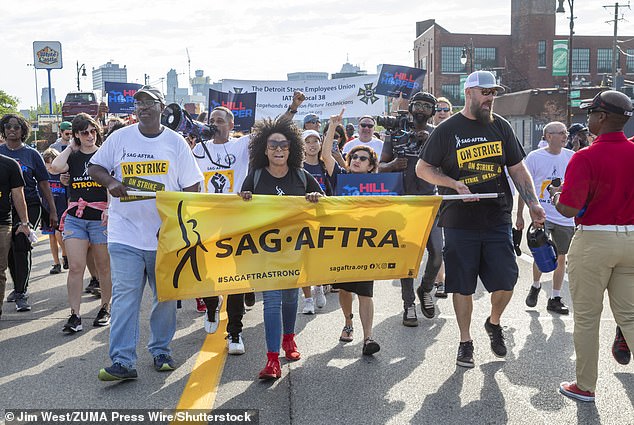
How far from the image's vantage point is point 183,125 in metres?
7.99

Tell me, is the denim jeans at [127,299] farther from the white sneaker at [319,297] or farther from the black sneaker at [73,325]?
the white sneaker at [319,297]

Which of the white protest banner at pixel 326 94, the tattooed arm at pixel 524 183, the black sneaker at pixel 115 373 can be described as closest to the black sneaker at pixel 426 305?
the tattooed arm at pixel 524 183

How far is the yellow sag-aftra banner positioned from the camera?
5445 mm

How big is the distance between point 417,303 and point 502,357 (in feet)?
8.20

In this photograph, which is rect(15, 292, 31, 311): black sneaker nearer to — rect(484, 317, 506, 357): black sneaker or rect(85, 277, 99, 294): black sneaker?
rect(85, 277, 99, 294): black sneaker

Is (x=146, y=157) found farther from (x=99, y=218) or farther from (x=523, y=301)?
(x=523, y=301)

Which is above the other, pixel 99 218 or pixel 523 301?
pixel 99 218

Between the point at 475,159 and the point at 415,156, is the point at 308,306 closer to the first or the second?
the point at 415,156

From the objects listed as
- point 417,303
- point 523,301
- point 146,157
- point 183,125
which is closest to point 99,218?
point 183,125

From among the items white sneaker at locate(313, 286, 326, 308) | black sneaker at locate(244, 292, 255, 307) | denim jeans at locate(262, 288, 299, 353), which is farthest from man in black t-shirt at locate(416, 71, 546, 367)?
black sneaker at locate(244, 292, 255, 307)

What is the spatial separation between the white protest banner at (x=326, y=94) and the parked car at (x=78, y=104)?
31.5 metres

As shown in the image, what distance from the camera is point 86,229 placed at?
7.25m

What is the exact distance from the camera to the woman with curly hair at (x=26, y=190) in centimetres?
794

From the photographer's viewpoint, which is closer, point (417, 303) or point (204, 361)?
point (204, 361)
